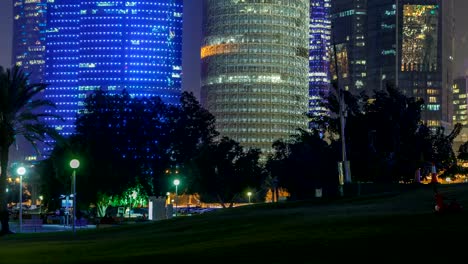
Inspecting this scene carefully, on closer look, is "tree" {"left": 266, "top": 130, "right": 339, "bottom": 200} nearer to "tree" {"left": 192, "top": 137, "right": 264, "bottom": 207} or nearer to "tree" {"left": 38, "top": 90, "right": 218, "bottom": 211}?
"tree" {"left": 192, "top": 137, "right": 264, "bottom": 207}

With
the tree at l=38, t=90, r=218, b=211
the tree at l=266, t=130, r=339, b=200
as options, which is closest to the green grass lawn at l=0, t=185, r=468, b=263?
the tree at l=266, t=130, r=339, b=200

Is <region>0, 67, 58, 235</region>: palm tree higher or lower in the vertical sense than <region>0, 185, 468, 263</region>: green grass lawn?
higher

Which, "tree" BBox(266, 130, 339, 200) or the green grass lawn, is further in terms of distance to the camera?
"tree" BBox(266, 130, 339, 200)

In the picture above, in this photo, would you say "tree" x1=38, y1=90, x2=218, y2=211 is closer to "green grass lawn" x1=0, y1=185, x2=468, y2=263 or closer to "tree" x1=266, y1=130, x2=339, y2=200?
"tree" x1=266, y1=130, x2=339, y2=200

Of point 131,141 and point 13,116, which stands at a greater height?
point 131,141

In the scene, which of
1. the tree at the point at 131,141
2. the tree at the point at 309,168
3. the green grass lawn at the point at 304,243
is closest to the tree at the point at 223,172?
the tree at the point at 131,141

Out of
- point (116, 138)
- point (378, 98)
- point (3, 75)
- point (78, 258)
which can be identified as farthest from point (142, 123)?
point (78, 258)

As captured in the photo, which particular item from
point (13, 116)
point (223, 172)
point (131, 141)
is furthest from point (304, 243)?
point (131, 141)

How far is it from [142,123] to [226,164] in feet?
54.9

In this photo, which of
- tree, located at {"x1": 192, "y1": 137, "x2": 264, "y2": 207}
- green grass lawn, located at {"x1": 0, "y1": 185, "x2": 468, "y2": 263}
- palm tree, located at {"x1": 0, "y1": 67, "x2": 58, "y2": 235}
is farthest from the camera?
tree, located at {"x1": 192, "y1": 137, "x2": 264, "y2": 207}

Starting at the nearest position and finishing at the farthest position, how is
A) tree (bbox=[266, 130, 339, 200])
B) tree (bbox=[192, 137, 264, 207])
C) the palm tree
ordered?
the palm tree < tree (bbox=[266, 130, 339, 200]) < tree (bbox=[192, 137, 264, 207])

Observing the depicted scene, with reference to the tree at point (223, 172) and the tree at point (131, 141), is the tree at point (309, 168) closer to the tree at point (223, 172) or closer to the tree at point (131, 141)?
the tree at point (223, 172)

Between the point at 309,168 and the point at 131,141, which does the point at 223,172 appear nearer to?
the point at 131,141

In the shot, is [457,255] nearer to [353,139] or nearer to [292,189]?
[353,139]
